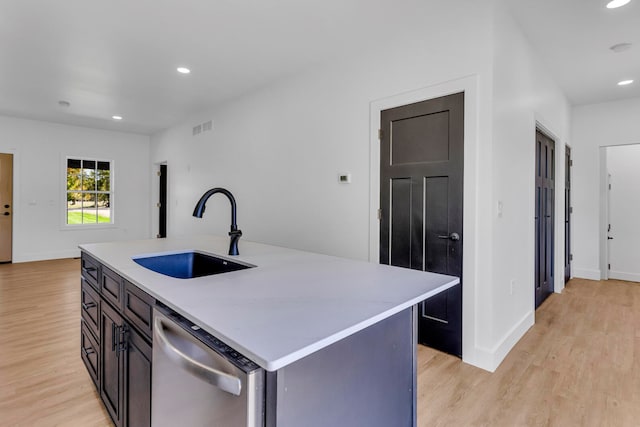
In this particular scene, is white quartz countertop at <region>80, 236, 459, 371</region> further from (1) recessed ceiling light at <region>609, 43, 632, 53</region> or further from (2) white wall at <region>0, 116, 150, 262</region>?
(2) white wall at <region>0, 116, 150, 262</region>

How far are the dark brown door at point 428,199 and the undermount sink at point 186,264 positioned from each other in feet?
5.00

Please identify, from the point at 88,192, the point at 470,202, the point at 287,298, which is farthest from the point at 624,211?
the point at 88,192

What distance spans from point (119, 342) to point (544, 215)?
4.11 meters

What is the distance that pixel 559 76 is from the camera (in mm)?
3771

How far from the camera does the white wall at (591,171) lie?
4.65m

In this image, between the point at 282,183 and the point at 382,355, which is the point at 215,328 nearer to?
the point at 382,355

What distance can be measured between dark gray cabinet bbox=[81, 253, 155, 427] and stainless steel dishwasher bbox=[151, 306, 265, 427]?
12 centimetres

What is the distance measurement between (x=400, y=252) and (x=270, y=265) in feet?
4.95

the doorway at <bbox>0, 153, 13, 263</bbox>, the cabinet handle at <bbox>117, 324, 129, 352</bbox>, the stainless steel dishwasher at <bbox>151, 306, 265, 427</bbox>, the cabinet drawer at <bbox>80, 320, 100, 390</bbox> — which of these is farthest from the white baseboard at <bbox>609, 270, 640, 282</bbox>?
the doorway at <bbox>0, 153, 13, 263</bbox>

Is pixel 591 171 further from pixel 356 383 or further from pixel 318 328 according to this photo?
pixel 318 328

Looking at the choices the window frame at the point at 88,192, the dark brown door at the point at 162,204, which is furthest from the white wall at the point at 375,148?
the window frame at the point at 88,192

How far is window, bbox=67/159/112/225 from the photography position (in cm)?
661

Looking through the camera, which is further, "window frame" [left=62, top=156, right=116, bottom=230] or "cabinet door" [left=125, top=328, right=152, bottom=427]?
"window frame" [left=62, top=156, right=116, bottom=230]

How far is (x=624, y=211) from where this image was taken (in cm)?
500
